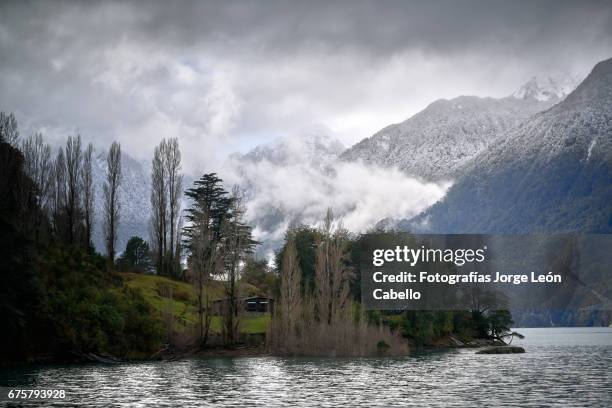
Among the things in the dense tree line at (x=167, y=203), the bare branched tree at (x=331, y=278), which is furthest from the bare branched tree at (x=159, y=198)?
the bare branched tree at (x=331, y=278)

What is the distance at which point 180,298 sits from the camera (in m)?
93.1

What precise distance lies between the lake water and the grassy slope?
1330 cm

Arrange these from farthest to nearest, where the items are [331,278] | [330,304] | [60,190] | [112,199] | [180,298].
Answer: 1. [112,199]
2. [60,190]
3. [180,298]
4. [331,278]
5. [330,304]

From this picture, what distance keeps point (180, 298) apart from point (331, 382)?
47.7 m

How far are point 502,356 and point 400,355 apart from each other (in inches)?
435

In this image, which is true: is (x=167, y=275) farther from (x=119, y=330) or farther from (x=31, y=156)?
(x=119, y=330)

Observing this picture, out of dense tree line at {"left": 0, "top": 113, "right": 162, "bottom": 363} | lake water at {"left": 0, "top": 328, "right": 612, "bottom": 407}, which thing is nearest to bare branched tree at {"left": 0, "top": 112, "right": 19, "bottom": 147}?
dense tree line at {"left": 0, "top": 113, "right": 162, "bottom": 363}

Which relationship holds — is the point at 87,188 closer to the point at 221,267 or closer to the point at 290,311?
the point at 221,267

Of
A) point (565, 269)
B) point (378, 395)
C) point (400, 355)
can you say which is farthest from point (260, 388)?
point (565, 269)

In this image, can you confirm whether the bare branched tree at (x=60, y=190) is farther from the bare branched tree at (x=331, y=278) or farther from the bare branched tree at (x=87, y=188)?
the bare branched tree at (x=331, y=278)

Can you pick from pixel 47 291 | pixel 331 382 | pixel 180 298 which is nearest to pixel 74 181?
pixel 180 298

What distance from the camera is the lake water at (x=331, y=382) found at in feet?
127

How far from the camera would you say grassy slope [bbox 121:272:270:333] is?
84.3m

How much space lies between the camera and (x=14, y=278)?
198ft
